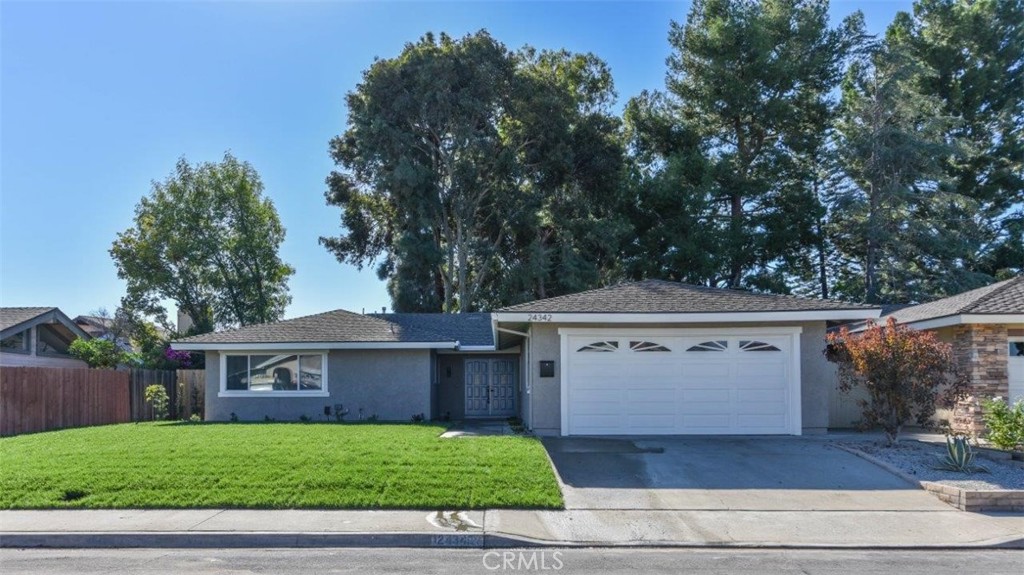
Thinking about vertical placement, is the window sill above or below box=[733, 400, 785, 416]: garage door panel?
below

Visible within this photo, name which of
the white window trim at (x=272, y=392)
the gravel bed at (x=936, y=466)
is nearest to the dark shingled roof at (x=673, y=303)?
the gravel bed at (x=936, y=466)

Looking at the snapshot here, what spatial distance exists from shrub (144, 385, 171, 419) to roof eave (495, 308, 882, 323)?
1270 cm

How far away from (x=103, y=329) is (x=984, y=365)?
130 ft

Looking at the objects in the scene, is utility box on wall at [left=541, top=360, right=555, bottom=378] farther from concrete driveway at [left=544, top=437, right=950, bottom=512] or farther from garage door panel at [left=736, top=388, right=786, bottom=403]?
garage door panel at [left=736, top=388, right=786, bottom=403]

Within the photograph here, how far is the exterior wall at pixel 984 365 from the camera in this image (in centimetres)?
1531

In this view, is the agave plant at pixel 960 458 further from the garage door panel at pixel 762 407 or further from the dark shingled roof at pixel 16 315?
the dark shingled roof at pixel 16 315

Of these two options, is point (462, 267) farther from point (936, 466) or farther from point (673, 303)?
point (936, 466)

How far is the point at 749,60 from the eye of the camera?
32.4 m

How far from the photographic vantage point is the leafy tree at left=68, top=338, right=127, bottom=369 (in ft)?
91.7

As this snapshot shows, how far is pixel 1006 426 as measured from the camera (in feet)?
42.7

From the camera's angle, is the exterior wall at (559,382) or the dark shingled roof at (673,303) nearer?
the dark shingled roof at (673,303)

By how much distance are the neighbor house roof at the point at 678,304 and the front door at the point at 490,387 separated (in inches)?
274

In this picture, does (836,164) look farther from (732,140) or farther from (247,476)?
(247,476)

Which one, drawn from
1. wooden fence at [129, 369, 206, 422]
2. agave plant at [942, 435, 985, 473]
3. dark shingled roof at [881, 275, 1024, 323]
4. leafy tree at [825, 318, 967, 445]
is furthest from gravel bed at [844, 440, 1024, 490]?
wooden fence at [129, 369, 206, 422]
